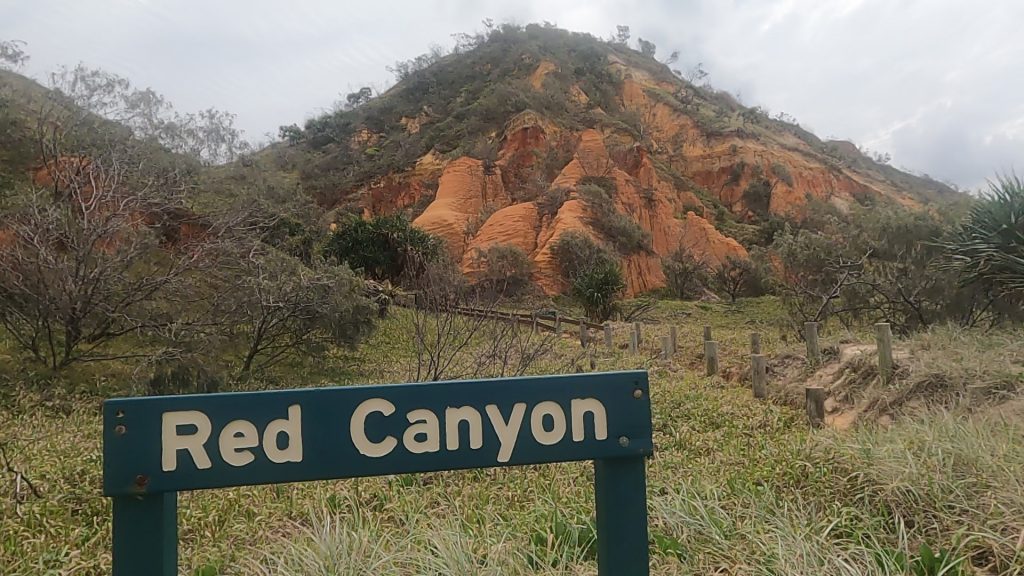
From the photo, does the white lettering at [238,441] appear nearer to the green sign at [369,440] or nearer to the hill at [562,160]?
the green sign at [369,440]

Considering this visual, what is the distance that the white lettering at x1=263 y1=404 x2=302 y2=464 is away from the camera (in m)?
1.60

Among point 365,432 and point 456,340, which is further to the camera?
point 456,340

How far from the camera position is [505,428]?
171cm

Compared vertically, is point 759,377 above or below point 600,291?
below

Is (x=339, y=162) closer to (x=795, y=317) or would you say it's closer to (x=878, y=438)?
(x=795, y=317)

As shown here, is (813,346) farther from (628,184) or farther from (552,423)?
(628,184)

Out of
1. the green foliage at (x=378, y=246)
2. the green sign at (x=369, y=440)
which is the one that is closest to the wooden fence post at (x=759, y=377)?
the green sign at (x=369, y=440)

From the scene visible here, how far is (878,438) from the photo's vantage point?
414 centimetres

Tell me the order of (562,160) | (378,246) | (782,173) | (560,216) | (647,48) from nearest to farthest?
(378,246), (560,216), (562,160), (782,173), (647,48)

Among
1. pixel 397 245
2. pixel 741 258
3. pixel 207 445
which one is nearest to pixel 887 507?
pixel 207 445

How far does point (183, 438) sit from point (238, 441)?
0.14 meters

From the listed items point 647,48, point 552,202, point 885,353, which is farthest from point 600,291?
point 647,48

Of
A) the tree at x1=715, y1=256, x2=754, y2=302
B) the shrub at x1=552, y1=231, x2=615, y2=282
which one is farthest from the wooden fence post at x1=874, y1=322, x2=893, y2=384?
the tree at x1=715, y1=256, x2=754, y2=302

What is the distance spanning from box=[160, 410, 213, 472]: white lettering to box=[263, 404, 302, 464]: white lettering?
15 centimetres
